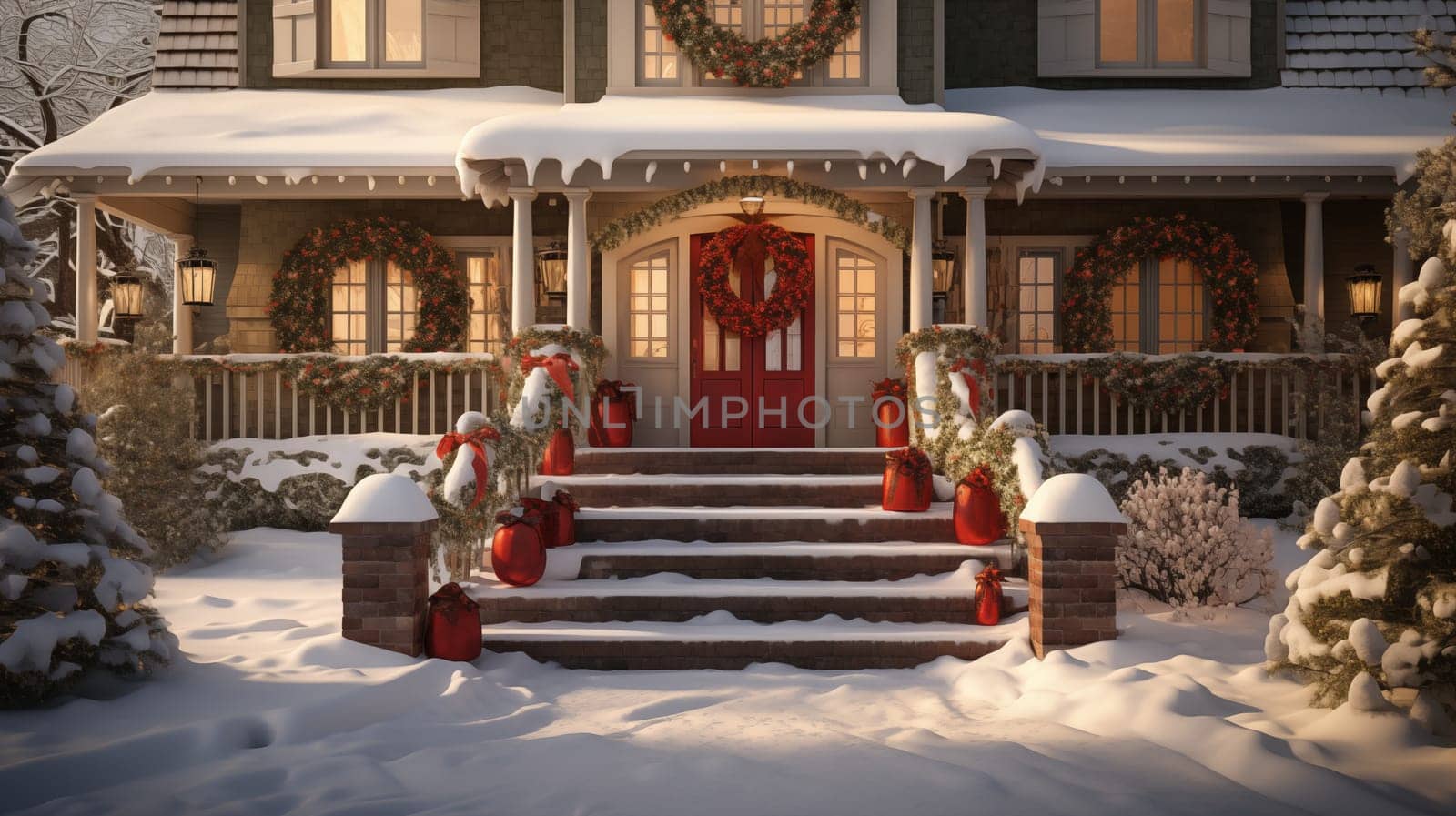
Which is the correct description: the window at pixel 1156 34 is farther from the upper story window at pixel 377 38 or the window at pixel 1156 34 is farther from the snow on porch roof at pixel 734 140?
→ the upper story window at pixel 377 38

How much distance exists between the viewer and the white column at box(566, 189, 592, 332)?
31.1 ft

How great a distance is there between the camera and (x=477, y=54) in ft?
39.9

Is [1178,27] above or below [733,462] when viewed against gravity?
above

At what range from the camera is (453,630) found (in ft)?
19.2

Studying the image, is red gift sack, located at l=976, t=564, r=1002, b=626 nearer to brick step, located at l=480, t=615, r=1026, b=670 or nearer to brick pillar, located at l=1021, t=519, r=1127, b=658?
brick step, located at l=480, t=615, r=1026, b=670

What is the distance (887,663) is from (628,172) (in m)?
5.26

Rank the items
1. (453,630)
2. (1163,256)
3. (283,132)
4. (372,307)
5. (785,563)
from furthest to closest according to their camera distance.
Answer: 1. (372,307)
2. (1163,256)
3. (283,132)
4. (785,563)
5. (453,630)

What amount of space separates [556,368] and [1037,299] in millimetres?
6055

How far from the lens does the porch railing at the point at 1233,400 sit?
375 inches

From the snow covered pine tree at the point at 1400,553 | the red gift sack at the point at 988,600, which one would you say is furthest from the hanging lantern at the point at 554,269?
the snow covered pine tree at the point at 1400,553

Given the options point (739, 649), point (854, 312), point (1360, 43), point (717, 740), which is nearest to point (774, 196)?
point (854, 312)

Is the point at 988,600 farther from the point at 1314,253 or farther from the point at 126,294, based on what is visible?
the point at 126,294

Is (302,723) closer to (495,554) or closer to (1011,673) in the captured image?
(495,554)

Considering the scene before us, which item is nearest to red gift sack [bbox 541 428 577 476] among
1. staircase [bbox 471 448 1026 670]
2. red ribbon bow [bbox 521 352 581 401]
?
staircase [bbox 471 448 1026 670]
